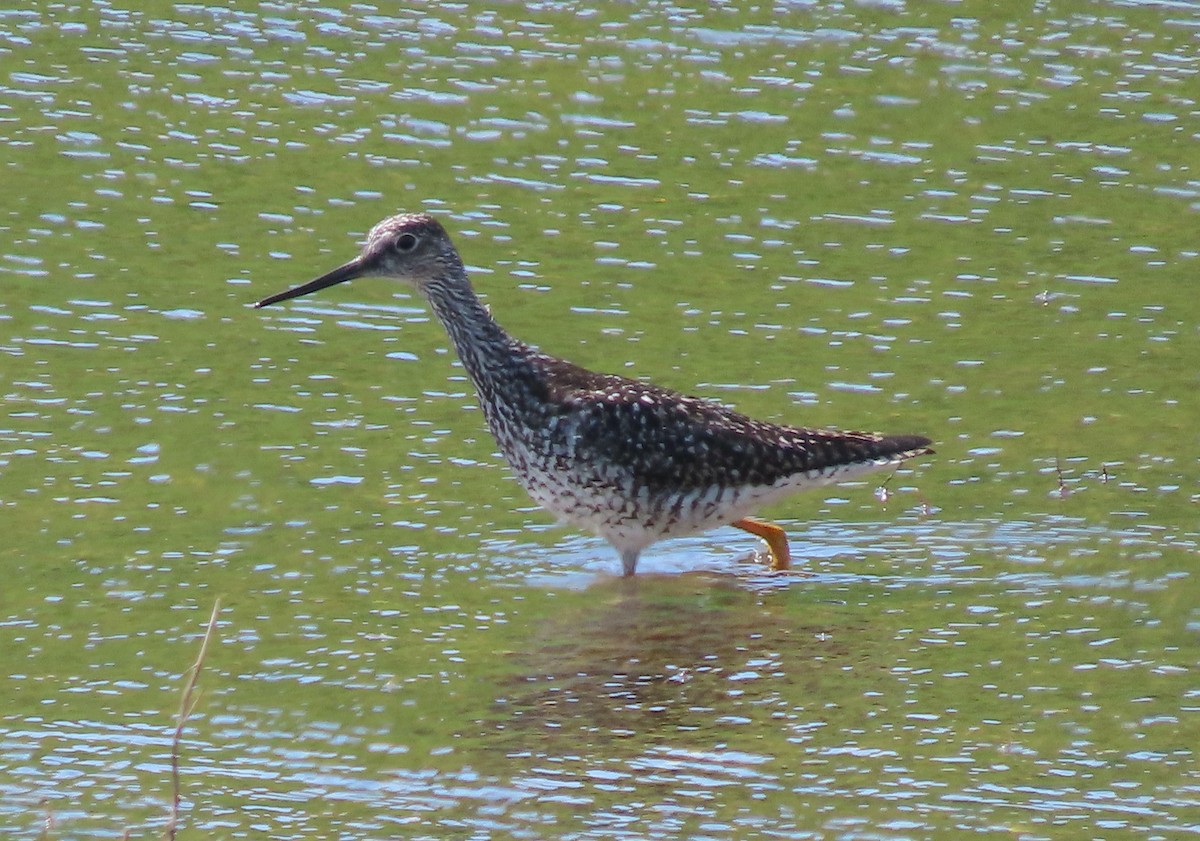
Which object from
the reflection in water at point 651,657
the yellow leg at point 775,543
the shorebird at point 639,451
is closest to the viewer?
the reflection in water at point 651,657

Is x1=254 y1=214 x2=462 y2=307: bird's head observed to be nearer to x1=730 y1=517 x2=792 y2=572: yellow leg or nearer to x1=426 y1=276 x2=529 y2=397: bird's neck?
x1=426 y1=276 x2=529 y2=397: bird's neck

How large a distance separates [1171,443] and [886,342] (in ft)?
6.49

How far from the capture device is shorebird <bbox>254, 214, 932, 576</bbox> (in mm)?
10594

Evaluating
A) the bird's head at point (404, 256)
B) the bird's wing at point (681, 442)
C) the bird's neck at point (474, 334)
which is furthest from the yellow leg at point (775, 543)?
the bird's head at point (404, 256)

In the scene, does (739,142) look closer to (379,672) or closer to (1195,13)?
(1195,13)

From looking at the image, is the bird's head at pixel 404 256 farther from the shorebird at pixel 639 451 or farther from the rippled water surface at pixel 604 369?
the rippled water surface at pixel 604 369

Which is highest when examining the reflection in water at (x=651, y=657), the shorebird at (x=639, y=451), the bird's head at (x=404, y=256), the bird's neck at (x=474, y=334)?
the bird's head at (x=404, y=256)

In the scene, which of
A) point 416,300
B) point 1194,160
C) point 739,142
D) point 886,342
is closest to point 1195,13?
point 1194,160

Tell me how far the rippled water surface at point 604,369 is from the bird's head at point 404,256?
0.93 meters

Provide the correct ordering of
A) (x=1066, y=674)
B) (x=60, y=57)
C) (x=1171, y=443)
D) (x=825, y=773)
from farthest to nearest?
(x=60, y=57) < (x=1171, y=443) < (x=1066, y=674) < (x=825, y=773)

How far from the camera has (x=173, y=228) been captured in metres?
14.2

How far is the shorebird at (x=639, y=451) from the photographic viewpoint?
10594 millimetres

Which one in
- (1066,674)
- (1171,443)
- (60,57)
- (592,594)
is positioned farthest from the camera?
(60,57)

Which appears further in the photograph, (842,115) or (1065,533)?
(842,115)
